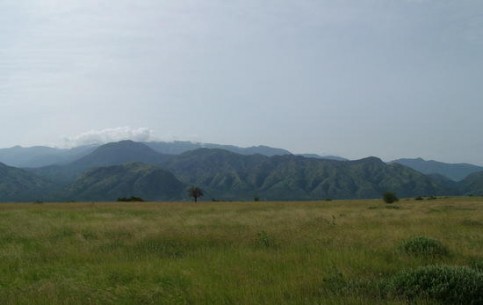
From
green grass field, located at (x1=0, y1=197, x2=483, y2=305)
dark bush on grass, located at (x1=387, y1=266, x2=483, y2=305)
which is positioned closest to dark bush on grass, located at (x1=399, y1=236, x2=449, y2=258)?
green grass field, located at (x1=0, y1=197, x2=483, y2=305)

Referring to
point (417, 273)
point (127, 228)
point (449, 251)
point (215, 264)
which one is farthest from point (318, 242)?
point (127, 228)

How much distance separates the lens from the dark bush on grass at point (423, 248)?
39.7 ft

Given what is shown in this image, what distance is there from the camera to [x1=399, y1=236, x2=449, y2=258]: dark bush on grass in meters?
12.1

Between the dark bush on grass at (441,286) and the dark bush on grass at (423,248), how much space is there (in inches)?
164

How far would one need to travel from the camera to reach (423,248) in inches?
489

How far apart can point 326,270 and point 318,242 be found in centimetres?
500

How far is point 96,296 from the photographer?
810cm

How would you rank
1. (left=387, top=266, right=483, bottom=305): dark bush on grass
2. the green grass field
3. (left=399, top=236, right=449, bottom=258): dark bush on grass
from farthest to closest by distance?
(left=399, top=236, right=449, bottom=258): dark bush on grass, the green grass field, (left=387, top=266, right=483, bottom=305): dark bush on grass

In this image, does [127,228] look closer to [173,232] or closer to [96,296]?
[173,232]

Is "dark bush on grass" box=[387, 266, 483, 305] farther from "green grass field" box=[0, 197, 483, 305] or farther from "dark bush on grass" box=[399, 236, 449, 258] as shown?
"dark bush on grass" box=[399, 236, 449, 258]

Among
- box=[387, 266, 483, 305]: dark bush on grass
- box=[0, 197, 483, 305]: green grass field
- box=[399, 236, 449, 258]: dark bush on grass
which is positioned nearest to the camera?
box=[387, 266, 483, 305]: dark bush on grass

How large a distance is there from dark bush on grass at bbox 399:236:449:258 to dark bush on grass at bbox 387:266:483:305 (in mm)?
4163

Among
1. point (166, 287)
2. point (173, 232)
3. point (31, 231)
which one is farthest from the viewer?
point (31, 231)

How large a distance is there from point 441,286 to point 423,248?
5.35 metres
